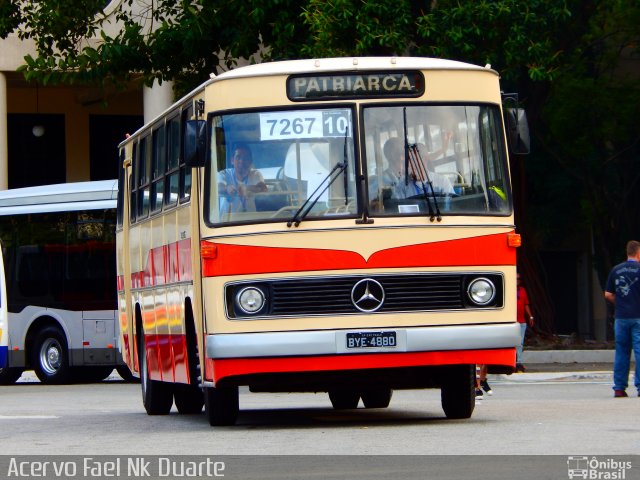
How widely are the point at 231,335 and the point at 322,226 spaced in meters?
1.11

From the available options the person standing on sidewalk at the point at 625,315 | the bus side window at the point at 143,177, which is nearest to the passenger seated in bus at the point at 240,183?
the bus side window at the point at 143,177

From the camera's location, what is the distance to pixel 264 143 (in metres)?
13.0

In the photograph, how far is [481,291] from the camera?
13.0 m

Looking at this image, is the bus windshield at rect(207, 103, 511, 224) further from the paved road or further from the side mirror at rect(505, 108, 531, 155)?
the paved road

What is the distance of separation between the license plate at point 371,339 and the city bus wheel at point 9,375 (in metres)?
16.1

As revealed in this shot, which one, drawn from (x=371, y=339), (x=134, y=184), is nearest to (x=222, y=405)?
(x=371, y=339)

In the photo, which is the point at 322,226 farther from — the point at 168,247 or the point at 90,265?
the point at 90,265

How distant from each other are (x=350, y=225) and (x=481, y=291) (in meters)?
1.18

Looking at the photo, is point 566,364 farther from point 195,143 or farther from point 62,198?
point 195,143

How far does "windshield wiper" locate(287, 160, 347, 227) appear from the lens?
1281 cm

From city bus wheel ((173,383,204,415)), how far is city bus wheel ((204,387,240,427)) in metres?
3.16

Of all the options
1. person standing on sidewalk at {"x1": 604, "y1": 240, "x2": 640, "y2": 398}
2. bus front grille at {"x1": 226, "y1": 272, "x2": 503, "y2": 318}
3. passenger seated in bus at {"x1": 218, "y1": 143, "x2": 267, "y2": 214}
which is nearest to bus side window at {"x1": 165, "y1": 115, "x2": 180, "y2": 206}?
passenger seated in bus at {"x1": 218, "y1": 143, "x2": 267, "y2": 214}
